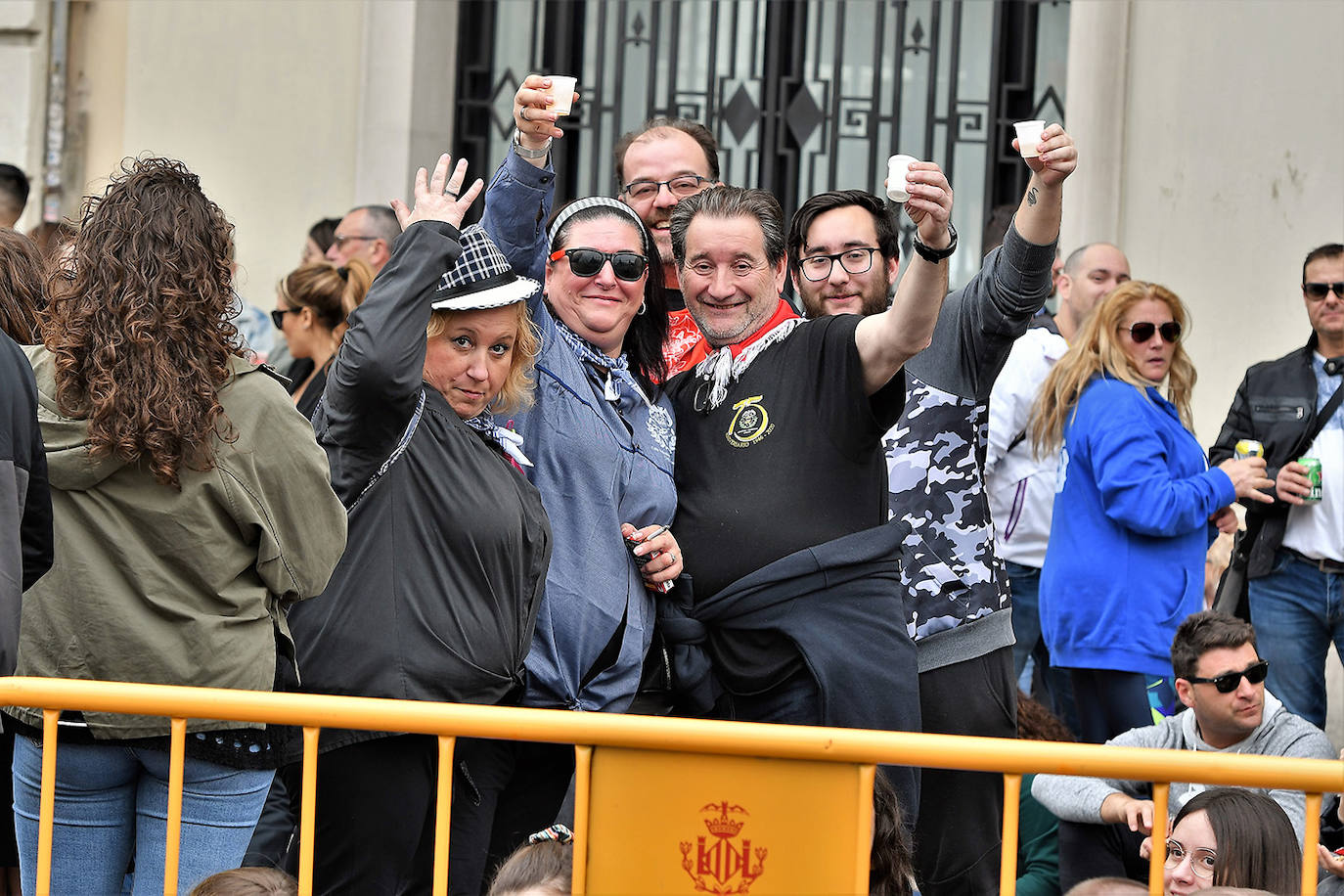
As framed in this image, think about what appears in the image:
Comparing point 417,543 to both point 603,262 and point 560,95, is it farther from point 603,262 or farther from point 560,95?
point 560,95

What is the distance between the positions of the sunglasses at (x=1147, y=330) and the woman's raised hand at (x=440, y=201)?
263 cm

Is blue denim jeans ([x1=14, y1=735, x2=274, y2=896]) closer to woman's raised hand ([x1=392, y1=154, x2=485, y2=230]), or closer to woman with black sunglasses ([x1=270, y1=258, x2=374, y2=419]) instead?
woman's raised hand ([x1=392, y1=154, x2=485, y2=230])

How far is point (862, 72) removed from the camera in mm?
7836

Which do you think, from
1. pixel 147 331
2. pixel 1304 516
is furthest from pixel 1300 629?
pixel 147 331

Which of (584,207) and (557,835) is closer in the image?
(557,835)

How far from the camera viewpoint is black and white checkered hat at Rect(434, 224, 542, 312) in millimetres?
3350

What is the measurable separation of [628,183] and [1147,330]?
6.05 feet

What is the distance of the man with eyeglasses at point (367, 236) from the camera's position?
6621 mm

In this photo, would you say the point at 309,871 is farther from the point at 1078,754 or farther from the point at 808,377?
the point at 808,377

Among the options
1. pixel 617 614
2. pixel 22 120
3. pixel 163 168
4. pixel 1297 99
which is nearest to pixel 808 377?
pixel 617 614

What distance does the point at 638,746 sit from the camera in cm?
249

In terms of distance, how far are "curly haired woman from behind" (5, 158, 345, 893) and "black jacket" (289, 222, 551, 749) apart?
12cm

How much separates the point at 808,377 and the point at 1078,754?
126 cm

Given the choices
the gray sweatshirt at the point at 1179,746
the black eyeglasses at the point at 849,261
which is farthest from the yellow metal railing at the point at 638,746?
the gray sweatshirt at the point at 1179,746
